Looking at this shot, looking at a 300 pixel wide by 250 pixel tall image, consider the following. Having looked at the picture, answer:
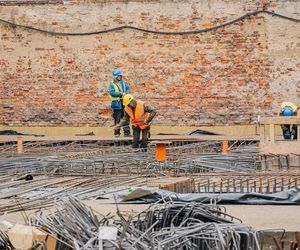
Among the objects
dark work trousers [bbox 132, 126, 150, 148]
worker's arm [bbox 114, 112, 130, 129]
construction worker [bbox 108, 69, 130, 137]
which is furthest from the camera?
construction worker [bbox 108, 69, 130, 137]

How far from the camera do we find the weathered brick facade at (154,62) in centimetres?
2406

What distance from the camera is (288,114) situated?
21203mm

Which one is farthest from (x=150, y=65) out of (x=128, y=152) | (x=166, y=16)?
(x=128, y=152)

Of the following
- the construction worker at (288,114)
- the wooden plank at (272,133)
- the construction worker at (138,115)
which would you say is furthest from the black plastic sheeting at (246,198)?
the construction worker at (288,114)

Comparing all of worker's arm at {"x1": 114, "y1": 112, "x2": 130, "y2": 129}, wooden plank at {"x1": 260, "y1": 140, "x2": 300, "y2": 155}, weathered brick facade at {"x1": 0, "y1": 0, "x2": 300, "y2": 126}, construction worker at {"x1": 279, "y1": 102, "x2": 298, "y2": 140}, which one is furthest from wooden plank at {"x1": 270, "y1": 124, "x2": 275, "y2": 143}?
weathered brick facade at {"x1": 0, "y1": 0, "x2": 300, "y2": 126}

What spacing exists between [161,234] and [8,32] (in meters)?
17.4

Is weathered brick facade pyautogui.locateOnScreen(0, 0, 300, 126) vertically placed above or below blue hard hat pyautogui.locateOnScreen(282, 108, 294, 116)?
above

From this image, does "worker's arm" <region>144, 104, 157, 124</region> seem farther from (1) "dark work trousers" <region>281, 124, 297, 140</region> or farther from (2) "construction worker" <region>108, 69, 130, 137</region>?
(2) "construction worker" <region>108, 69, 130, 137</region>

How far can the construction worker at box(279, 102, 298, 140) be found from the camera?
1954cm

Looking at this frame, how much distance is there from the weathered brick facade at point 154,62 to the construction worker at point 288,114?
3.86 feet

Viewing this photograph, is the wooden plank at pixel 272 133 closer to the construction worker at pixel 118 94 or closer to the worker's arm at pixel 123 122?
the worker's arm at pixel 123 122

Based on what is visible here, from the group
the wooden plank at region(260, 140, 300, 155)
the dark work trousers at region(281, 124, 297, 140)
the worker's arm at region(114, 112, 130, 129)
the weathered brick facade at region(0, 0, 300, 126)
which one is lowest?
the wooden plank at region(260, 140, 300, 155)

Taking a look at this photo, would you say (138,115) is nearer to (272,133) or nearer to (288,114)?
(272,133)

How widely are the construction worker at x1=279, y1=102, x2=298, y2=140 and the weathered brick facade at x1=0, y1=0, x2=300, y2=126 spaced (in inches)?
46.3
